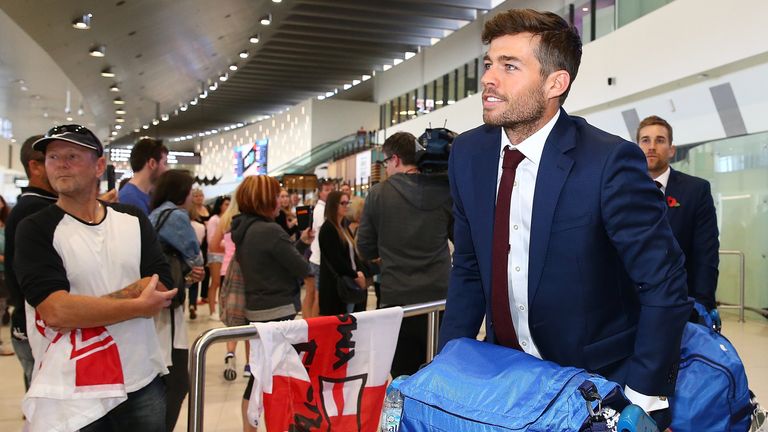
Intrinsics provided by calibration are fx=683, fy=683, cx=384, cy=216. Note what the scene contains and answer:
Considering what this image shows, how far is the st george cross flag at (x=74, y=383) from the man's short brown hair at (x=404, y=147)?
1.95 metres

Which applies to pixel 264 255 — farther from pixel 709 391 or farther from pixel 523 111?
pixel 709 391

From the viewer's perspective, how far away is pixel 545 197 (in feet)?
5.37

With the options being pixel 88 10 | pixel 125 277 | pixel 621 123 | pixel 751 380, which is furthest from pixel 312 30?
pixel 125 277

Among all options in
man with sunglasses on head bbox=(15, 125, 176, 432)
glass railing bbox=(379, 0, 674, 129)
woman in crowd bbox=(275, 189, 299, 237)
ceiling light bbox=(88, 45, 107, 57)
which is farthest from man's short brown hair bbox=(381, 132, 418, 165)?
ceiling light bbox=(88, 45, 107, 57)

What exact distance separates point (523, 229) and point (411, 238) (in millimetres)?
2089

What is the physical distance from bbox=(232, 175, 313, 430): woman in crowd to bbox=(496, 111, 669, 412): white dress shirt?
2.61m

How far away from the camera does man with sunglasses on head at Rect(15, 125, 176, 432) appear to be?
7.30 ft

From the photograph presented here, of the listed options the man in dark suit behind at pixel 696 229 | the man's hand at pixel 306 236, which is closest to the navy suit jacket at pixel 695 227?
the man in dark suit behind at pixel 696 229

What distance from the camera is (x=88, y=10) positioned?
12.2m

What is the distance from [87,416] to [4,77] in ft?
44.9

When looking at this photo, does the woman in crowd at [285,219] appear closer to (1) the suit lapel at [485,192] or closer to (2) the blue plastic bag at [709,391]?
(1) the suit lapel at [485,192]

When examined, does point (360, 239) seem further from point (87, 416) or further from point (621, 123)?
point (621, 123)

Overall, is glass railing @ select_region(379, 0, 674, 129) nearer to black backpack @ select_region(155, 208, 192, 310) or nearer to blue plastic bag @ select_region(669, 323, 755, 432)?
black backpack @ select_region(155, 208, 192, 310)

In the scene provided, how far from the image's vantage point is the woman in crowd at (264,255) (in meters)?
4.20
